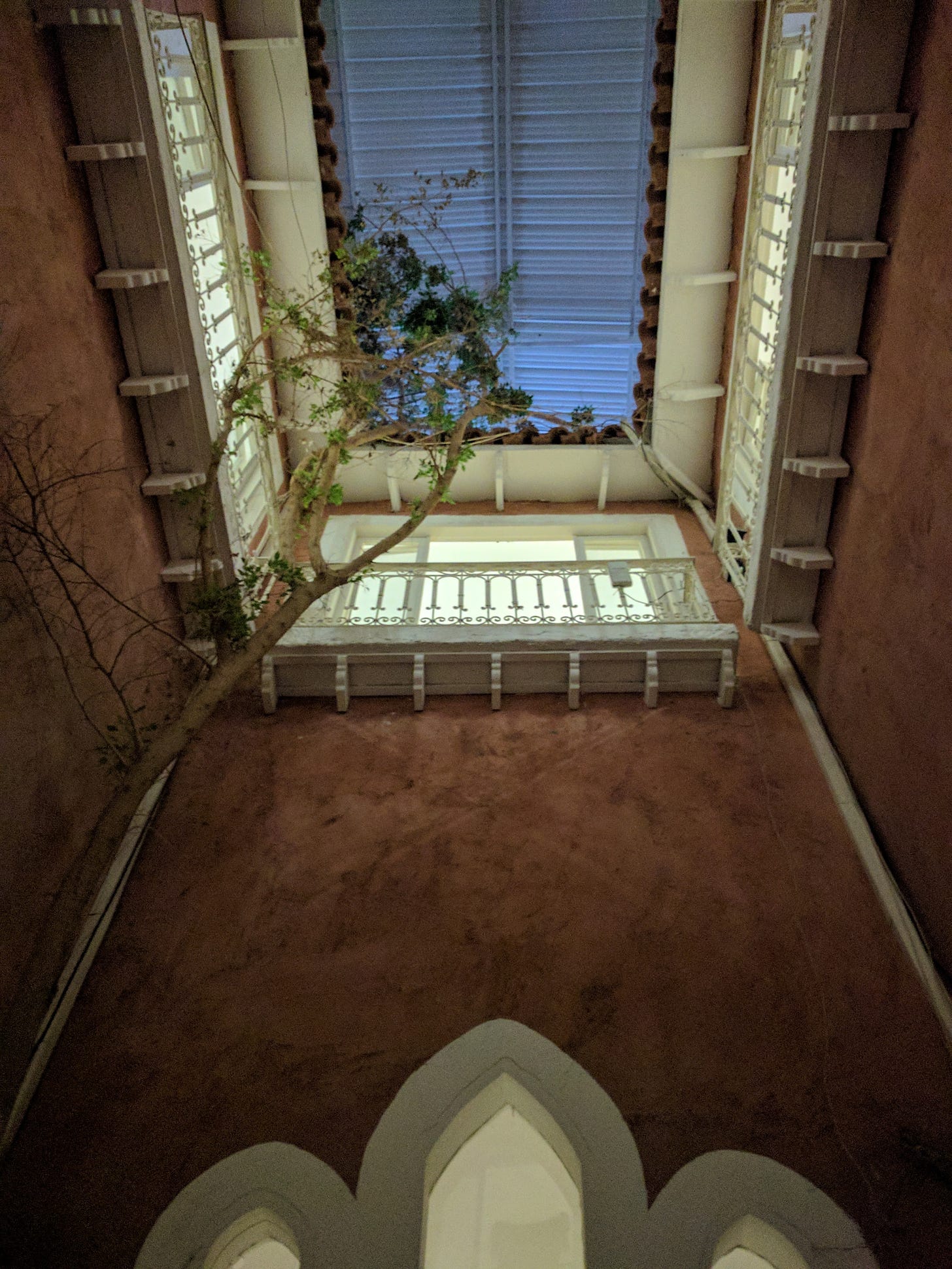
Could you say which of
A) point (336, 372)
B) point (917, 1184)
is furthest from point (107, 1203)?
point (336, 372)

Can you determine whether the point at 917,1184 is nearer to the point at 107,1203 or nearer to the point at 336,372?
the point at 107,1203

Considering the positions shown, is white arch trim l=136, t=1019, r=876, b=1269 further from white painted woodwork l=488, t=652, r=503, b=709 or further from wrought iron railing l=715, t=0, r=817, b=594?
wrought iron railing l=715, t=0, r=817, b=594

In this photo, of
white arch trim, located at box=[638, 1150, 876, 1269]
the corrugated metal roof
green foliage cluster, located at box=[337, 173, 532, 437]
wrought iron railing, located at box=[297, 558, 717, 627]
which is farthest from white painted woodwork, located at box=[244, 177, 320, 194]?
white arch trim, located at box=[638, 1150, 876, 1269]

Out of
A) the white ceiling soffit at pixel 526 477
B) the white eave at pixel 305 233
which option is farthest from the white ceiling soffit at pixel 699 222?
the white eave at pixel 305 233

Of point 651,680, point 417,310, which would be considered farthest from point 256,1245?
point 417,310

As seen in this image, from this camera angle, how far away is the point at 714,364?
35.3ft

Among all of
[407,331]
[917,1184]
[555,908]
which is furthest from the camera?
[407,331]

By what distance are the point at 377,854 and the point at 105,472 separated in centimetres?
334

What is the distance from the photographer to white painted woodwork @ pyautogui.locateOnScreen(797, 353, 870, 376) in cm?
617

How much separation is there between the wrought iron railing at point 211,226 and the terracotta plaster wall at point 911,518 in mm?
5109

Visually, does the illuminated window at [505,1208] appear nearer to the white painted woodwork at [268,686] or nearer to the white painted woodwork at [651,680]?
the white painted woodwork at [651,680]

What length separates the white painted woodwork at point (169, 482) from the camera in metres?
6.93

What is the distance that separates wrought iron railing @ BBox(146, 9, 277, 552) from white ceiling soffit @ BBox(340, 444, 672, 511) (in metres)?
1.74

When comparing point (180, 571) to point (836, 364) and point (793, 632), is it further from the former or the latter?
point (836, 364)
